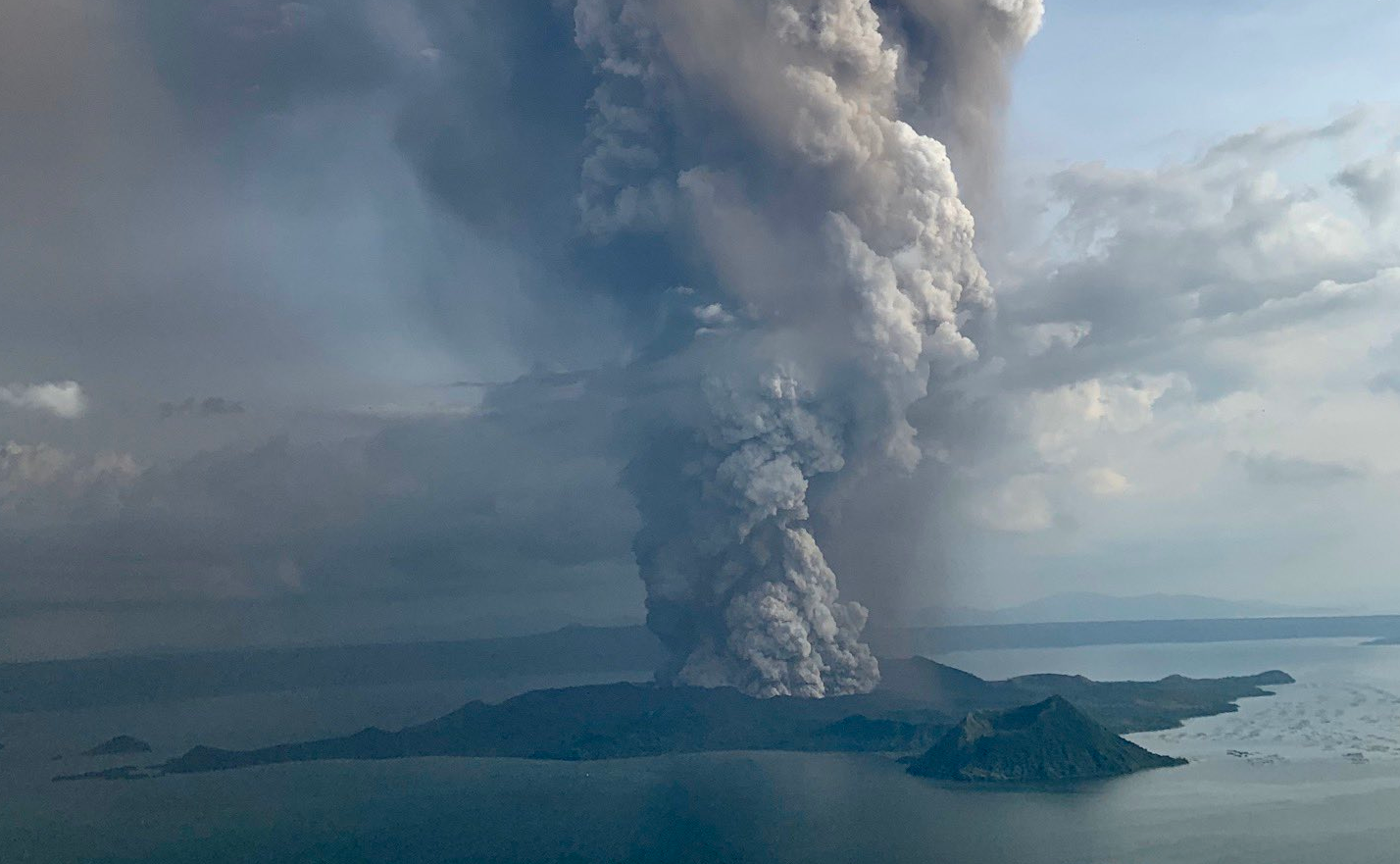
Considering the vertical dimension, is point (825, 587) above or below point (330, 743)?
above

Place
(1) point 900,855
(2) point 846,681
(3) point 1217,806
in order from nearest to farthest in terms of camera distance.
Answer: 1. (1) point 900,855
2. (3) point 1217,806
3. (2) point 846,681

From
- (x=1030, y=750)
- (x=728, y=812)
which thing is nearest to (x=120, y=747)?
(x=728, y=812)

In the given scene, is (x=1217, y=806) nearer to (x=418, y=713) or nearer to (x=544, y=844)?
(x=544, y=844)

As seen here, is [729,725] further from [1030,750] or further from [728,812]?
[1030,750]

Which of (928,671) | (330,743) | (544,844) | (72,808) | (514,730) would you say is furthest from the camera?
(928,671)

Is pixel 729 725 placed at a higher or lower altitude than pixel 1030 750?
higher

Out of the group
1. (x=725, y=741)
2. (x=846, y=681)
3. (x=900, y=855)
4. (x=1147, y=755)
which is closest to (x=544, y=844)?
(x=900, y=855)
